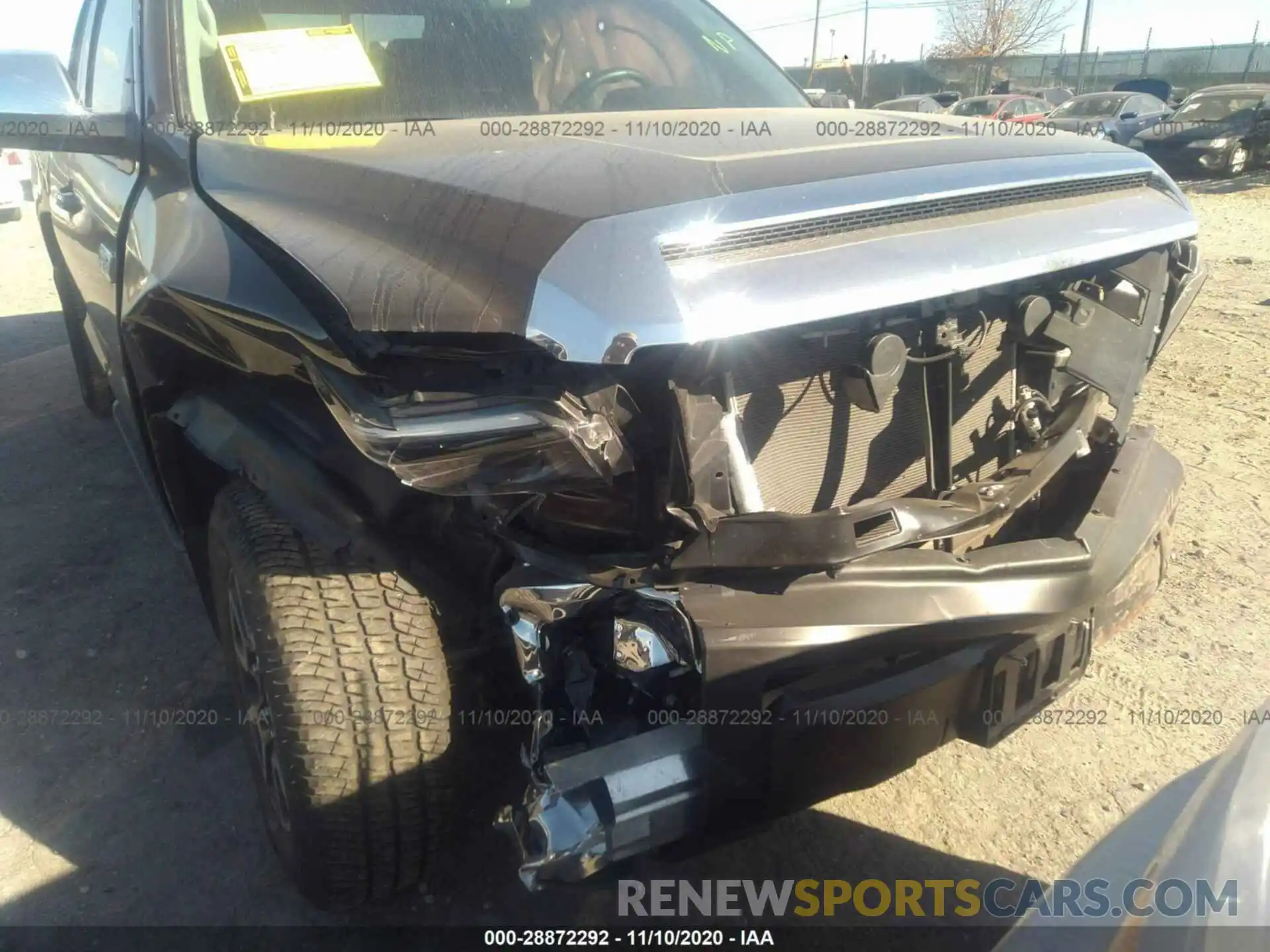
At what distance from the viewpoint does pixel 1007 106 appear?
18.1 meters

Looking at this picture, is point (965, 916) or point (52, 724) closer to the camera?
point (965, 916)

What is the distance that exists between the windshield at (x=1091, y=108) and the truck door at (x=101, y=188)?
1765 cm

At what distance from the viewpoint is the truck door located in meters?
2.67

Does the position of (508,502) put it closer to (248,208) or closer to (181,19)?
(248,208)

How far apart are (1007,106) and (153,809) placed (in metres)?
19.3

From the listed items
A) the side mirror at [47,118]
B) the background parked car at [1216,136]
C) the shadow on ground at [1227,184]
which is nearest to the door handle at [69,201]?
the side mirror at [47,118]

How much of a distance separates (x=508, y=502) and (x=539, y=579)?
145mm

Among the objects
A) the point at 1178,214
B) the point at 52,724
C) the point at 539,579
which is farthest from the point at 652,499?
the point at 52,724

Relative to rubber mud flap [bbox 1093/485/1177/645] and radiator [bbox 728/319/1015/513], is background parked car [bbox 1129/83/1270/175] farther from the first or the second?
radiator [bbox 728/319/1015/513]

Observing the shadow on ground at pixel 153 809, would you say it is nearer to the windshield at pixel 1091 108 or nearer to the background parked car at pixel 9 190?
the background parked car at pixel 9 190

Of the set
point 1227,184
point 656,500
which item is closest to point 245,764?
point 656,500

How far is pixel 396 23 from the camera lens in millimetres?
2619

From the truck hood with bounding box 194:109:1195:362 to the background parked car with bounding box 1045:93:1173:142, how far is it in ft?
53.3

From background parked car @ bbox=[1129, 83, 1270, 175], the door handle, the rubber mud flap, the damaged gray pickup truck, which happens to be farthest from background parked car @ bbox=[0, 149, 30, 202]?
background parked car @ bbox=[1129, 83, 1270, 175]
